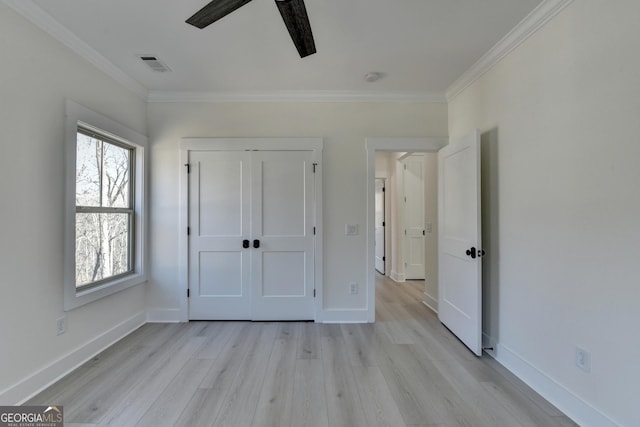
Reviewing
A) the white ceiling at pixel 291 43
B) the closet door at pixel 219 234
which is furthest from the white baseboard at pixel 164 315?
the white ceiling at pixel 291 43

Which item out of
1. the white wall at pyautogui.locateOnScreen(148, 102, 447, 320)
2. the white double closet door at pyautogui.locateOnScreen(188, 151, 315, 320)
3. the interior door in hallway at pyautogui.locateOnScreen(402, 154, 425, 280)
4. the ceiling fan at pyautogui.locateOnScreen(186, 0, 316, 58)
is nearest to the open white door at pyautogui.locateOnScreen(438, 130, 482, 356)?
the white wall at pyautogui.locateOnScreen(148, 102, 447, 320)

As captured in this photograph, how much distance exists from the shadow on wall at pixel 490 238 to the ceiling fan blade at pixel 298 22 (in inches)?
71.1

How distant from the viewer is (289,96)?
322 cm

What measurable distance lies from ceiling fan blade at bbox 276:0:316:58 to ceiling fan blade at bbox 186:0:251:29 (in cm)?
19

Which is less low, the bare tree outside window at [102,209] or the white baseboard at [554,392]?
the bare tree outside window at [102,209]

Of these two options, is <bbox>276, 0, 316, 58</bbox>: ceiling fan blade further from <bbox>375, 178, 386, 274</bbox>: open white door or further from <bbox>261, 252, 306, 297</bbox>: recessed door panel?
<bbox>375, 178, 386, 274</bbox>: open white door

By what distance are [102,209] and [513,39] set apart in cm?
381

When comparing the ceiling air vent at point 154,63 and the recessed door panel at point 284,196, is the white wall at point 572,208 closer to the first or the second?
the recessed door panel at point 284,196

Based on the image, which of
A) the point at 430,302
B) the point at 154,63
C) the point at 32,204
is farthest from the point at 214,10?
the point at 430,302

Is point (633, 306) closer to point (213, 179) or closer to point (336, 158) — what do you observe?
point (336, 158)

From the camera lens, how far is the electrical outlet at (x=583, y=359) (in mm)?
1637

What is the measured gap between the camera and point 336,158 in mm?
3266

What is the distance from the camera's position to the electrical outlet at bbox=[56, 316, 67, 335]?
2.12 m

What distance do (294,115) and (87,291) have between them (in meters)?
2.61
